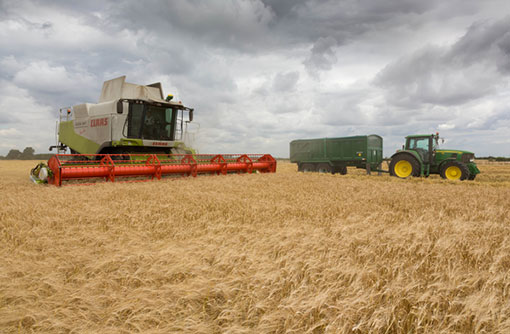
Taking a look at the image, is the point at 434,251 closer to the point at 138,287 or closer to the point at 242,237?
the point at 242,237

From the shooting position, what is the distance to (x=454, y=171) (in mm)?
11016

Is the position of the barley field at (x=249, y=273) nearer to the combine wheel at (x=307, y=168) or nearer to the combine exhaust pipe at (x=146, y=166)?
the combine exhaust pipe at (x=146, y=166)

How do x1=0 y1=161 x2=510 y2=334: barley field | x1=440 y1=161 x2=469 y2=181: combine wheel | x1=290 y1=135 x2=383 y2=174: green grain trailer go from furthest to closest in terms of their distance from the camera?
x1=290 y1=135 x2=383 y2=174: green grain trailer, x1=440 y1=161 x2=469 y2=181: combine wheel, x1=0 y1=161 x2=510 y2=334: barley field

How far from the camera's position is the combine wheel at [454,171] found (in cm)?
1060

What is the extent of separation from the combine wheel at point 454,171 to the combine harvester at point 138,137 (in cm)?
670

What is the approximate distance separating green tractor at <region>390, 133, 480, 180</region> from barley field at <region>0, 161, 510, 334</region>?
790cm

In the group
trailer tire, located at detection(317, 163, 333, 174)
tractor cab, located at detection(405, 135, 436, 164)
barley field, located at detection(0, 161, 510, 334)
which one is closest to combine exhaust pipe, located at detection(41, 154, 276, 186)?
barley field, located at detection(0, 161, 510, 334)

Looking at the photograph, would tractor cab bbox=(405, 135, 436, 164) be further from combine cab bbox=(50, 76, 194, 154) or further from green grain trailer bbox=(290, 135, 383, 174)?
combine cab bbox=(50, 76, 194, 154)

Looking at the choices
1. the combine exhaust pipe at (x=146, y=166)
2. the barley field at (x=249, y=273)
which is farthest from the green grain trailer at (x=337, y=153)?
the barley field at (x=249, y=273)

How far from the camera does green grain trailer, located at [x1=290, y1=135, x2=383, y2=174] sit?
14367 mm

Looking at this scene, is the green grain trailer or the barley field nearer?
the barley field

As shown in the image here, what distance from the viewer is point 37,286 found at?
2049mm

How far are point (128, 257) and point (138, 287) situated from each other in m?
0.50

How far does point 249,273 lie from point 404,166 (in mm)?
11819
